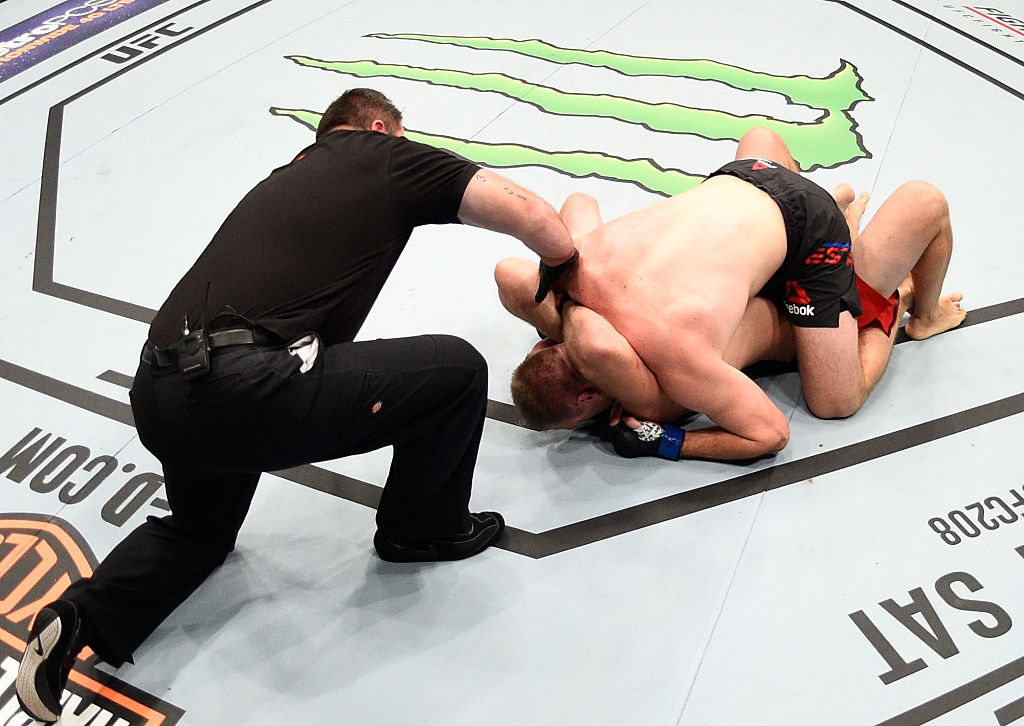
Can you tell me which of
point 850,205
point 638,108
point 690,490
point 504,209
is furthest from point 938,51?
point 504,209

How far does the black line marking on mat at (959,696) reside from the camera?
2.10 metres

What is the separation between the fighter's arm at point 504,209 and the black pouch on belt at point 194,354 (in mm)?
644

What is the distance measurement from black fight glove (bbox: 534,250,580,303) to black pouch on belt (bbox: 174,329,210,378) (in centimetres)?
96

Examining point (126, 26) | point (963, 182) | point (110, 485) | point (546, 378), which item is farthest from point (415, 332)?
point (126, 26)

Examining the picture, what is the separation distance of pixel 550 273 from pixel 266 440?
927 millimetres

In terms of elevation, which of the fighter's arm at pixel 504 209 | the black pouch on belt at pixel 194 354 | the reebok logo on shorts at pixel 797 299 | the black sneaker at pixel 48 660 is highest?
the fighter's arm at pixel 504 209

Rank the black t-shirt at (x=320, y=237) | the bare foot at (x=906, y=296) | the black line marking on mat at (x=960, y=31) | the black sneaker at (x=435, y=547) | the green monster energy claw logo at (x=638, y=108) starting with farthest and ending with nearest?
the black line marking on mat at (x=960, y=31) < the green monster energy claw logo at (x=638, y=108) < the bare foot at (x=906, y=296) < the black sneaker at (x=435, y=547) < the black t-shirt at (x=320, y=237)

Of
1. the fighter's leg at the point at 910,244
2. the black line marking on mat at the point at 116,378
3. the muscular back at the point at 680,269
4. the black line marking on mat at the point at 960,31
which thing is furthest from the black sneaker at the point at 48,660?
the black line marking on mat at the point at 960,31

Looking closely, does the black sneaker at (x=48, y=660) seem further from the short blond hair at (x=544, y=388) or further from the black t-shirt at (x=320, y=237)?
the short blond hair at (x=544, y=388)

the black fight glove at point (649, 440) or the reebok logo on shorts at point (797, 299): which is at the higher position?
the reebok logo on shorts at point (797, 299)

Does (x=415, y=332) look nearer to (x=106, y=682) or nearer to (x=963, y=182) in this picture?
(x=106, y=682)

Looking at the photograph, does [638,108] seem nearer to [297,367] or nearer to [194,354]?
[297,367]

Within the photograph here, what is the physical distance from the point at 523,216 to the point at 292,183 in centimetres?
55

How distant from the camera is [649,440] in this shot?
273 centimetres
